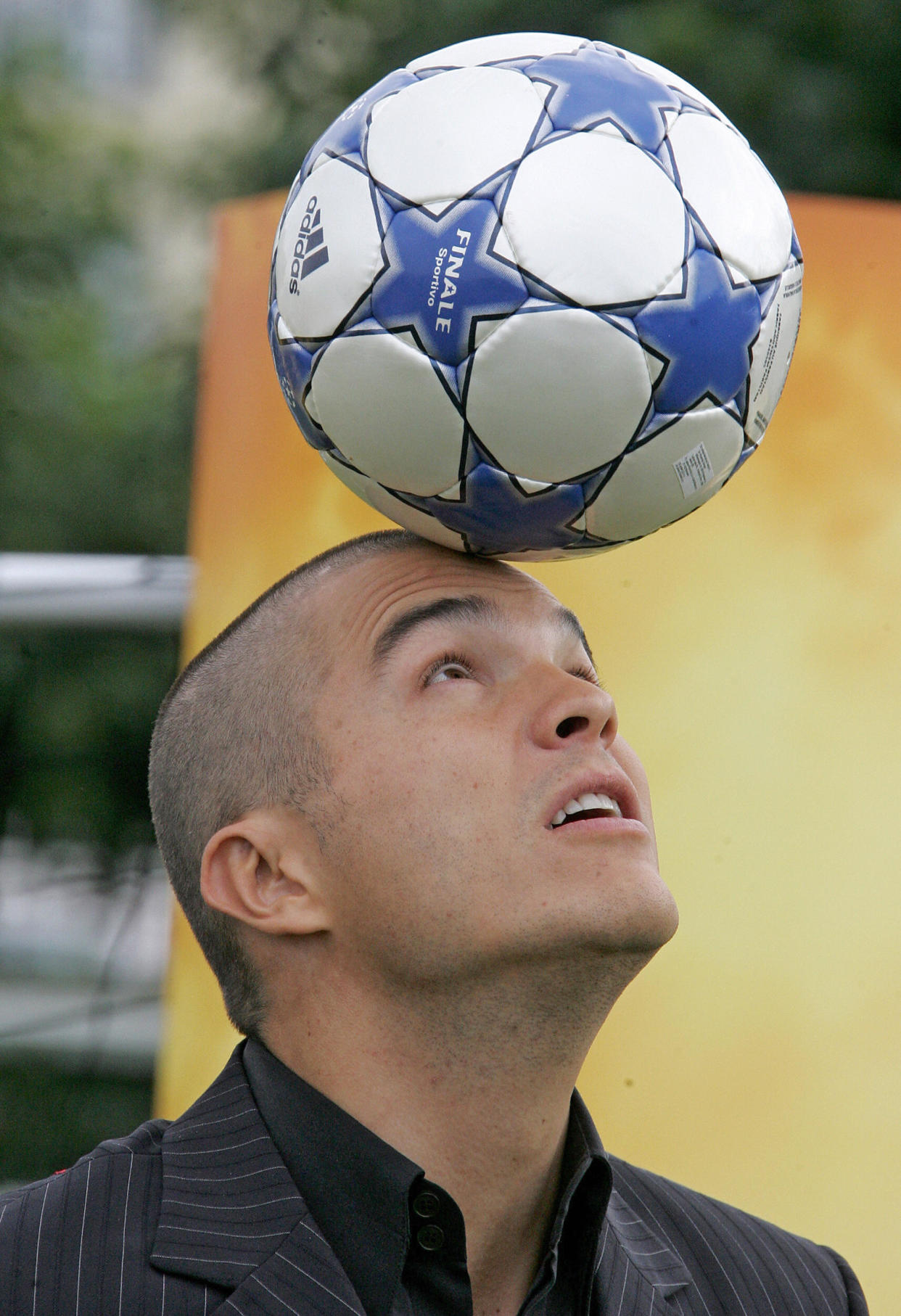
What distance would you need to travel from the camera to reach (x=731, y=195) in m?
2.24

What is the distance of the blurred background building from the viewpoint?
5.48m

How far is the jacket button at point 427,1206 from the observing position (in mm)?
2186

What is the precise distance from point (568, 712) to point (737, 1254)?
3.37ft

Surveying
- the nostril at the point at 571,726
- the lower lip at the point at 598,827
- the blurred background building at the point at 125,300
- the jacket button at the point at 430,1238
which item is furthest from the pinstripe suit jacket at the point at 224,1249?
the blurred background building at the point at 125,300

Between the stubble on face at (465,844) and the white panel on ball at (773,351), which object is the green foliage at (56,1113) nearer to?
the stubble on face at (465,844)

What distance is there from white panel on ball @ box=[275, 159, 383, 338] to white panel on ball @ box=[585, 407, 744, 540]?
19.5 inches

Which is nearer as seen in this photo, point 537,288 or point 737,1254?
point 537,288

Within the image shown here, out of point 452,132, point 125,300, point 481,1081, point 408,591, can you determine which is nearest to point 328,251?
point 452,132

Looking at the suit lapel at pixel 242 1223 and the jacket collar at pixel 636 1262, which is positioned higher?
the suit lapel at pixel 242 1223

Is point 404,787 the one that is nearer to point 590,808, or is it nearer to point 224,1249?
point 590,808

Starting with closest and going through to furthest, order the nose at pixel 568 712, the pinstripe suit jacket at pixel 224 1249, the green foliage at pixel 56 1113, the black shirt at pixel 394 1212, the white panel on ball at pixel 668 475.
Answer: the pinstripe suit jacket at pixel 224 1249 < the black shirt at pixel 394 1212 < the white panel on ball at pixel 668 475 < the nose at pixel 568 712 < the green foliage at pixel 56 1113

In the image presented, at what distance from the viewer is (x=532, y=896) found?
223cm

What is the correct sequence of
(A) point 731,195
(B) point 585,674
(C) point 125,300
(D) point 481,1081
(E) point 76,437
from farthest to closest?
(C) point 125,300
(E) point 76,437
(B) point 585,674
(D) point 481,1081
(A) point 731,195

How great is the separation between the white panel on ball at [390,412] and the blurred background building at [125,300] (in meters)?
2.48
